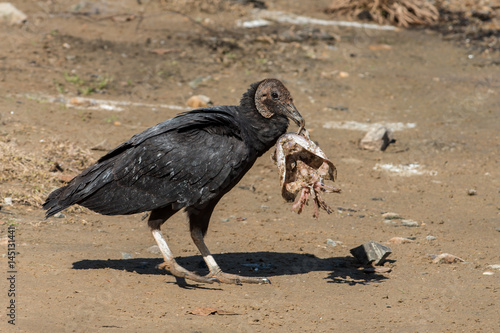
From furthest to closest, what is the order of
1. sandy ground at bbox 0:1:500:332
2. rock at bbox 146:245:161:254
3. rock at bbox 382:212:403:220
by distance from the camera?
1. rock at bbox 382:212:403:220
2. rock at bbox 146:245:161:254
3. sandy ground at bbox 0:1:500:332

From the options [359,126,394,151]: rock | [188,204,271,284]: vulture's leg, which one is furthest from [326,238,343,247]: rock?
[359,126,394,151]: rock

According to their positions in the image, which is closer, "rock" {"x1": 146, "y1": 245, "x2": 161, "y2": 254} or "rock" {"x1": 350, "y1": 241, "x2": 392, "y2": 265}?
"rock" {"x1": 350, "y1": 241, "x2": 392, "y2": 265}

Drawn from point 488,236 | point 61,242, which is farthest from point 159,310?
point 488,236

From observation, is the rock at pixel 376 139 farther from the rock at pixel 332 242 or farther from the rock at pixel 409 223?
the rock at pixel 332 242

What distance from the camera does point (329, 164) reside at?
537 cm

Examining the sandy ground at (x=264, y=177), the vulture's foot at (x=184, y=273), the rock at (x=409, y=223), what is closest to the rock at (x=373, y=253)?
the sandy ground at (x=264, y=177)

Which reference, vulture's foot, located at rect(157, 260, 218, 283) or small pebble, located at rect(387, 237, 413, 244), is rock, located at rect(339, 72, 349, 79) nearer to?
small pebble, located at rect(387, 237, 413, 244)

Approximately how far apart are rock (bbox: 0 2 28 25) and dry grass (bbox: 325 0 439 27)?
689 centimetres

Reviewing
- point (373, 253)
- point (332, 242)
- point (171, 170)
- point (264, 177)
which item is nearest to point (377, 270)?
point (373, 253)

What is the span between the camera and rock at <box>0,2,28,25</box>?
1265 centimetres

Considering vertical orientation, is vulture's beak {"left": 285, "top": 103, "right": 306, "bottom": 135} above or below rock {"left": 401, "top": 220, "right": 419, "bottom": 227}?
above

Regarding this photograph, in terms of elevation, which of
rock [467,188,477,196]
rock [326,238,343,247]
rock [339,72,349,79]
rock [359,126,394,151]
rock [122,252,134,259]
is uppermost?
rock [339,72,349,79]

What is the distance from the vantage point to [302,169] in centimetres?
538

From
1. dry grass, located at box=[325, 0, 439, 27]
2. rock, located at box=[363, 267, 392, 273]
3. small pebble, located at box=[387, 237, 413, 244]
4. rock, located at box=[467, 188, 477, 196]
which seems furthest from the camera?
dry grass, located at box=[325, 0, 439, 27]
